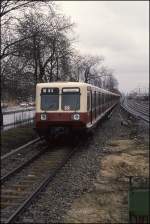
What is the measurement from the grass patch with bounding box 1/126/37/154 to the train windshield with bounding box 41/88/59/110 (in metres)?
1.85

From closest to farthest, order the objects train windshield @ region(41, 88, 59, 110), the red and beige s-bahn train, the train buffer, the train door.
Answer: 1. the train buffer
2. the red and beige s-bahn train
3. train windshield @ region(41, 88, 59, 110)
4. the train door

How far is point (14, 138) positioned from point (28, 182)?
8718 millimetres

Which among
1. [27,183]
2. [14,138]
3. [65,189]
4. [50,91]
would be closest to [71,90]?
[50,91]

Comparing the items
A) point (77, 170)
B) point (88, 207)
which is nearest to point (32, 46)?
point (77, 170)

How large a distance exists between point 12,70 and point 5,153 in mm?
7775

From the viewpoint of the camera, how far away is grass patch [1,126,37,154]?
20286 mm

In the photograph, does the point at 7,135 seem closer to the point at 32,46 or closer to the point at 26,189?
the point at 32,46

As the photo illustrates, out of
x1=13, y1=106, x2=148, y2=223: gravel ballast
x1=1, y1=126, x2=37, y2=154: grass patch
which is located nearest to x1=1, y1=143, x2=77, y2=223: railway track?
x1=13, y1=106, x2=148, y2=223: gravel ballast

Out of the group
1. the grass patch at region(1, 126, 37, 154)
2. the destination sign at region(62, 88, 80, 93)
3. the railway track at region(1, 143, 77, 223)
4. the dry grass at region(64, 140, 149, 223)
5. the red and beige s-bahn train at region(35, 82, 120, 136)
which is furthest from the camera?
the destination sign at region(62, 88, 80, 93)

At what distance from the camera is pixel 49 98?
71.1ft

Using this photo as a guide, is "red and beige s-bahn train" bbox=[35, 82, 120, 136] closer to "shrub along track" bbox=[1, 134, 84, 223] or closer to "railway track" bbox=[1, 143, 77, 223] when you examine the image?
"shrub along track" bbox=[1, 134, 84, 223]

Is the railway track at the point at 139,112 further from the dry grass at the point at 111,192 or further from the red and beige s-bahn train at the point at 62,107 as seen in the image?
the dry grass at the point at 111,192

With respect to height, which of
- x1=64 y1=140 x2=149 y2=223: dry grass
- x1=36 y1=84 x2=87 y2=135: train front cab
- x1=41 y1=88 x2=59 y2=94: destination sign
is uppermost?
x1=41 y1=88 x2=59 y2=94: destination sign

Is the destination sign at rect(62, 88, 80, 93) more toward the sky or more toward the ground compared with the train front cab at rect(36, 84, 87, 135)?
more toward the sky
